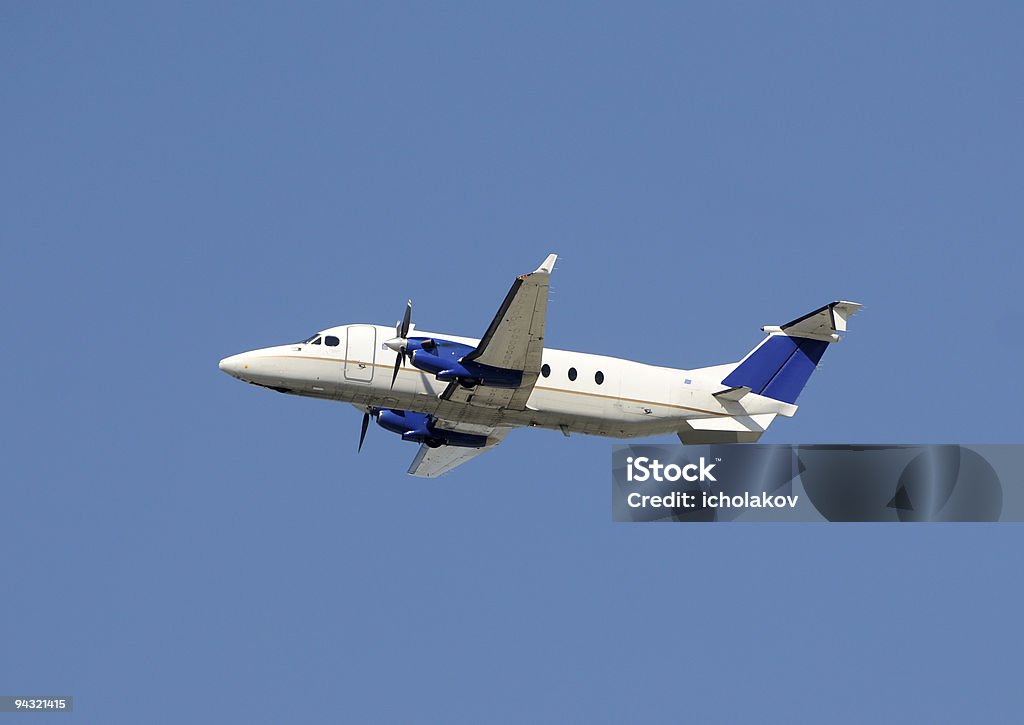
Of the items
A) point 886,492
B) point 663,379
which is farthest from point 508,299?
point 886,492

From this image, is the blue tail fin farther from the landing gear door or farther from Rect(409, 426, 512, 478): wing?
the landing gear door

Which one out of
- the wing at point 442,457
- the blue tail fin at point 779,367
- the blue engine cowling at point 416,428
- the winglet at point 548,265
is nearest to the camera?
the winglet at point 548,265

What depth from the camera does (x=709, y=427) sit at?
41.0 meters

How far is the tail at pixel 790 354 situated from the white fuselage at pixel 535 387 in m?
1.01

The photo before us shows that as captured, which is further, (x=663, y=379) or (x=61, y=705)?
(x=663, y=379)

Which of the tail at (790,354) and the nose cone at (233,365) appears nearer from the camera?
the nose cone at (233,365)

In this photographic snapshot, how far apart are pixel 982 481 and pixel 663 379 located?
9.51m

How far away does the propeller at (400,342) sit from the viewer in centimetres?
3800

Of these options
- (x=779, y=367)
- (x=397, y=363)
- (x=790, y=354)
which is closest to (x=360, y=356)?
(x=397, y=363)

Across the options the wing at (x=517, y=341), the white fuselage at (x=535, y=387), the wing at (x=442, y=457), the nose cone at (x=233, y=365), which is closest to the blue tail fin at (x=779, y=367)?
the white fuselage at (x=535, y=387)

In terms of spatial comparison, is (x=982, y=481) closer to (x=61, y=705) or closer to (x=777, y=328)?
(x=777, y=328)

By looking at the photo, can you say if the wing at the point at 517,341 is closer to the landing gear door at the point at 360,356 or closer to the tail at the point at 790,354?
the landing gear door at the point at 360,356

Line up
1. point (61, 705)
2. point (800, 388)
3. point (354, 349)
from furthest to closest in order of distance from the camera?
point (800, 388) < point (354, 349) < point (61, 705)

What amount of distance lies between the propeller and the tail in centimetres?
965
